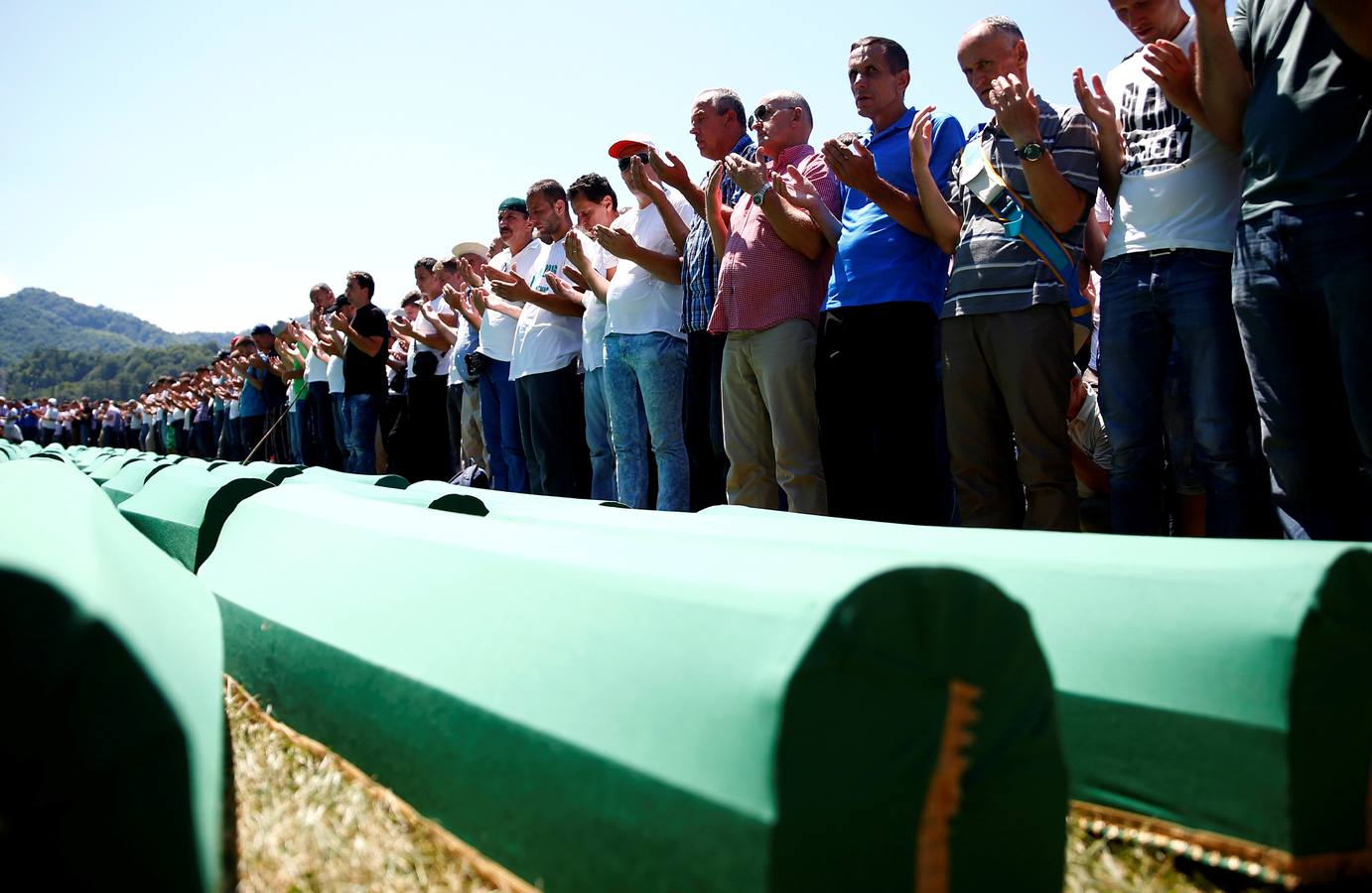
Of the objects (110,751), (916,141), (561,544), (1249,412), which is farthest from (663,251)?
(110,751)

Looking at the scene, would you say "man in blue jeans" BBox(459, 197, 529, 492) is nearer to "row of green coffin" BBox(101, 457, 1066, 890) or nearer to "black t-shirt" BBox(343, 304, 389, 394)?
"black t-shirt" BBox(343, 304, 389, 394)

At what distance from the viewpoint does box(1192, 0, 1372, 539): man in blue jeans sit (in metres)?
2.57

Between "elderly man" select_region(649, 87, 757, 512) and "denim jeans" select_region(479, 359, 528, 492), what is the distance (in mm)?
1938

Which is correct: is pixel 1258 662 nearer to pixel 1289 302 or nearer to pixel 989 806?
pixel 989 806

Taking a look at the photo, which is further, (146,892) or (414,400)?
(414,400)

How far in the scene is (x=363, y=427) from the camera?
28.9 ft

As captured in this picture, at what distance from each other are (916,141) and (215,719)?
3.39 metres

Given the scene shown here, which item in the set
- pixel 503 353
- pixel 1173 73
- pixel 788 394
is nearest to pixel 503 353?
pixel 503 353

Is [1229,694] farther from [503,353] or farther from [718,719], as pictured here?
[503,353]

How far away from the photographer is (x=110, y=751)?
109cm

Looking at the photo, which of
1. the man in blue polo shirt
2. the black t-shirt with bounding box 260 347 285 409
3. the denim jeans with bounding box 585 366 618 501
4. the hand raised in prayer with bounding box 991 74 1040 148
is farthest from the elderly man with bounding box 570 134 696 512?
the black t-shirt with bounding box 260 347 285 409

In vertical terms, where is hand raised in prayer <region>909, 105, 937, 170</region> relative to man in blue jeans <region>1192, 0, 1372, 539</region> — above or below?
above

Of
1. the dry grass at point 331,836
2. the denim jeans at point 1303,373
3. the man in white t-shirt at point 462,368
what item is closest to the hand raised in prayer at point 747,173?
the denim jeans at point 1303,373

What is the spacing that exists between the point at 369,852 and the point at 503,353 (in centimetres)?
545
